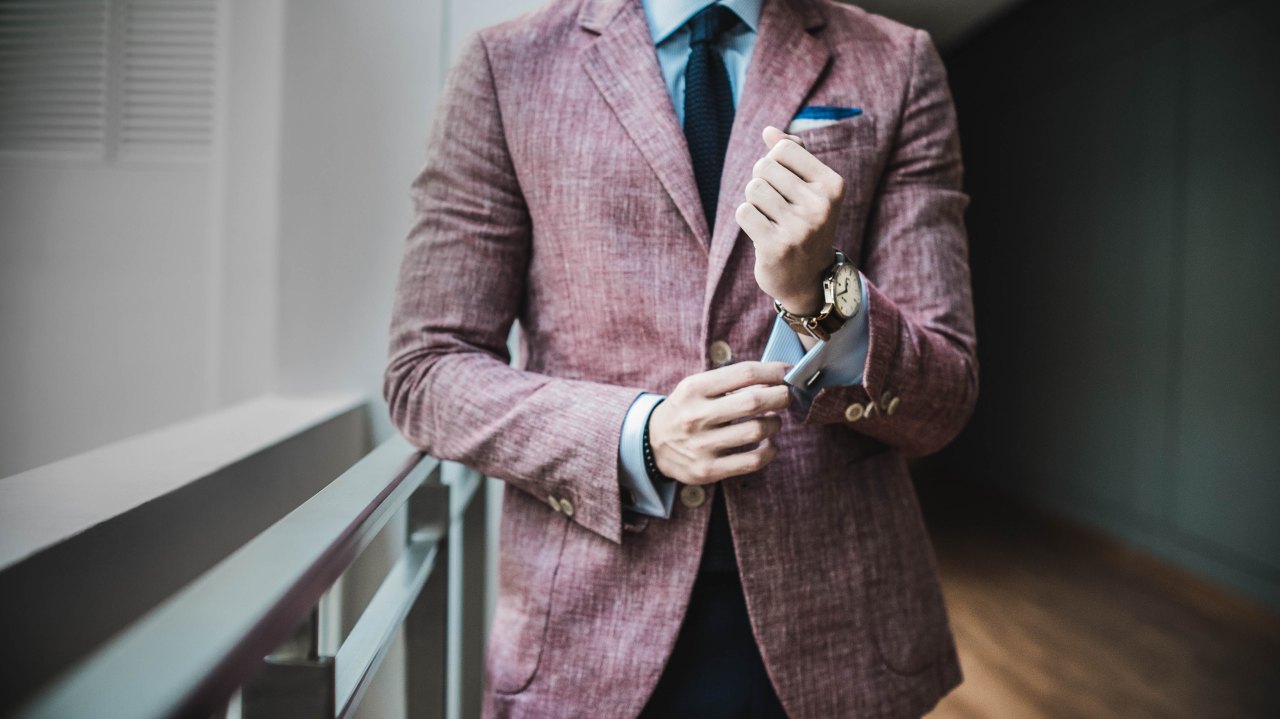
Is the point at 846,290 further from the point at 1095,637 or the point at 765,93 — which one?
the point at 1095,637

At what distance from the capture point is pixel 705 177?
862 millimetres

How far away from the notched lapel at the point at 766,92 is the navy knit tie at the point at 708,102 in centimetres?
3

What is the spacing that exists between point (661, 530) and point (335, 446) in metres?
0.78

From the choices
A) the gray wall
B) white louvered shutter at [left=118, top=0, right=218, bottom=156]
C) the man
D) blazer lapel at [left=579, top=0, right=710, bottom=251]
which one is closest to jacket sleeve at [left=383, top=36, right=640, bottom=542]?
the man

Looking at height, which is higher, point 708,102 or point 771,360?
point 708,102

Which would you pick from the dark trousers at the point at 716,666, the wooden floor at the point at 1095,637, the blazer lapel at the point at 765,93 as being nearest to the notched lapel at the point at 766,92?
the blazer lapel at the point at 765,93

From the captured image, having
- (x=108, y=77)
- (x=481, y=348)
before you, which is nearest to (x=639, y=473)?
(x=481, y=348)

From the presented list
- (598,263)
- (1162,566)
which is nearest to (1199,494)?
(1162,566)

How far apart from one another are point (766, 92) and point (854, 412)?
35 centimetres

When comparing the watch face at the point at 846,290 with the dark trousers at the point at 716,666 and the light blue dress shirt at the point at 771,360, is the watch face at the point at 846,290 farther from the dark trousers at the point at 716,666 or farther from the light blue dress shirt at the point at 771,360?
the dark trousers at the point at 716,666

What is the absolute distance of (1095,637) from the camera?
3.24 metres

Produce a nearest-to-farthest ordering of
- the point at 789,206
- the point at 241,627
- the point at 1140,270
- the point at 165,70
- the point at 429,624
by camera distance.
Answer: the point at 241,627, the point at 789,206, the point at 429,624, the point at 165,70, the point at 1140,270

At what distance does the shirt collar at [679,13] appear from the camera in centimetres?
90

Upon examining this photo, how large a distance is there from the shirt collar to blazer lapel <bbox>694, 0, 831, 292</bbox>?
16mm
